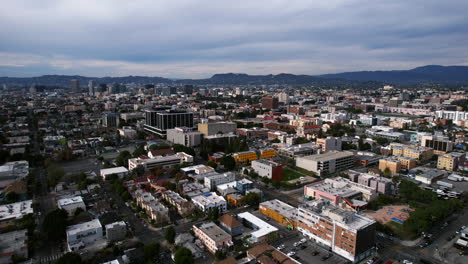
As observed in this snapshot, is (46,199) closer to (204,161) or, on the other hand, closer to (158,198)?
(158,198)

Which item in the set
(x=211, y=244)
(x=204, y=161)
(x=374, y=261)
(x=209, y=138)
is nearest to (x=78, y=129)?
(x=209, y=138)

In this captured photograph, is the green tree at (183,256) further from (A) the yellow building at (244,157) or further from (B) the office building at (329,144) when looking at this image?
(B) the office building at (329,144)

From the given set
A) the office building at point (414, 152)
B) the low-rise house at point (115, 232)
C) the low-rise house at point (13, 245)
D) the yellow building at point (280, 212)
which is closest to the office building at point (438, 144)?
the office building at point (414, 152)

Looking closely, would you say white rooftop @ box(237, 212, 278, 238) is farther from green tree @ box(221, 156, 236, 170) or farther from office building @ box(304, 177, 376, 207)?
green tree @ box(221, 156, 236, 170)

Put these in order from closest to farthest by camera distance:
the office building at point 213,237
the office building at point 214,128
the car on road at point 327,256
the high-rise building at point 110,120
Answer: the car on road at point 327,256 < the office building at point 213,237 < the office building at point 214,128 < the high-rise building at point 110,120

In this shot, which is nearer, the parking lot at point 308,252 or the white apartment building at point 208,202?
the parking lot at point 308,252

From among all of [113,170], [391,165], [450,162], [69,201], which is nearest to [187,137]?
[113,170]

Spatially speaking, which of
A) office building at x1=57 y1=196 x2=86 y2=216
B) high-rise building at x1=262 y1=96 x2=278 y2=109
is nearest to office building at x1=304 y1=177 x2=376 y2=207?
office building at x1=57 y1=196 x2=86 y2=216
